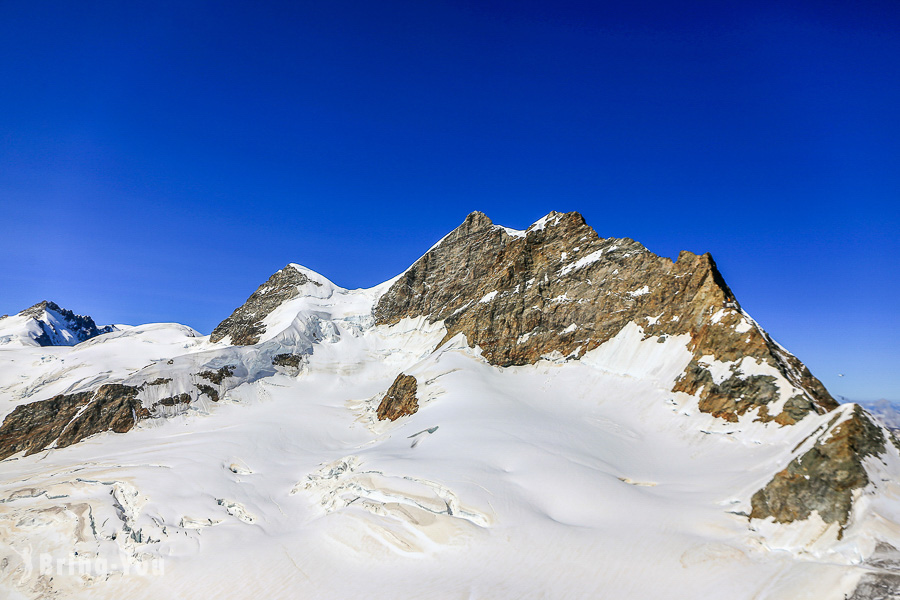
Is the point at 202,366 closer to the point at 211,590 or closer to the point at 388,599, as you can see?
the point at 211,590

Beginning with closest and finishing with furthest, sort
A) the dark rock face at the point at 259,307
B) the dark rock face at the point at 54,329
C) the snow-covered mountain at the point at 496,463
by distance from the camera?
the snow-covered mountain at the point at 496,463
the dark rock face at the point at 259,307
the dark rock face at the point at 54,329

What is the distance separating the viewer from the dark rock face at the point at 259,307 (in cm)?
7544

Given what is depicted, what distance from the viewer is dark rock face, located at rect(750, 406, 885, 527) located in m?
17.4

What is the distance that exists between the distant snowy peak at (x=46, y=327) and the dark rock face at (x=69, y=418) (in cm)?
6265

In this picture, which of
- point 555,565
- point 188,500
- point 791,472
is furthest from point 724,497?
point 188,500

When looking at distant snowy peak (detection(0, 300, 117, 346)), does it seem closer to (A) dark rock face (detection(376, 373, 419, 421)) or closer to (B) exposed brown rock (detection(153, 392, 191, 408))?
(B) exposed brown rock (detection(153, 392, 191, 408))

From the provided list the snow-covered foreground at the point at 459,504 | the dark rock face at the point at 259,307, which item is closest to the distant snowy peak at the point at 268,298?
the dark rock face at the point at 259,307

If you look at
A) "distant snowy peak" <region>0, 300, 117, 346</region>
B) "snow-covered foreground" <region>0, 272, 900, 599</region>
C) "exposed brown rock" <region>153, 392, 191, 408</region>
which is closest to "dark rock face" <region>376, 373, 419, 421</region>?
"snow-covered foreground" <region>0, 272, 900, 599</region>

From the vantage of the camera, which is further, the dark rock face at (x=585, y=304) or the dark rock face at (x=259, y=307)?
the dark rock face at (x=259, y=307)

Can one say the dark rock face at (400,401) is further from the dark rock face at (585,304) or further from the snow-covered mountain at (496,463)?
the dark rock face at (585,304)

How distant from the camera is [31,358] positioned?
64.3 metres

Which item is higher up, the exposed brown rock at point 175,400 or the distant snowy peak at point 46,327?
the distant snowy peak at point 46,327

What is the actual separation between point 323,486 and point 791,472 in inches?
989

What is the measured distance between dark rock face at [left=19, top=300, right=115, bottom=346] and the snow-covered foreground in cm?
8223
